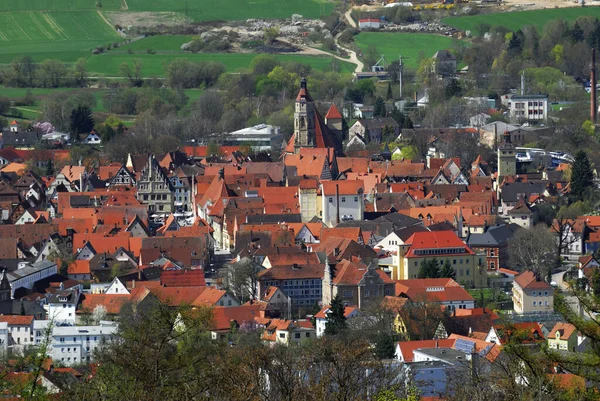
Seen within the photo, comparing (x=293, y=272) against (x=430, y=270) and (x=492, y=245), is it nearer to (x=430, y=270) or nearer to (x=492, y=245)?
(x=430, y=270)

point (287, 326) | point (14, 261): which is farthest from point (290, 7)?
point (287, 326)

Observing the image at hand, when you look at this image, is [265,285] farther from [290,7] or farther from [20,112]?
[290,7]

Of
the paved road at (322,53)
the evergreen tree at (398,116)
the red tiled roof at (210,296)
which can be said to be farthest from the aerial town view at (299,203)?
the evergreen tree at (398,116)

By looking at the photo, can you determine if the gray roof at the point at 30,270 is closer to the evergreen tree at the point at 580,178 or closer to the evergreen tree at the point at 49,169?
the evergreen tree at the point at 580,178

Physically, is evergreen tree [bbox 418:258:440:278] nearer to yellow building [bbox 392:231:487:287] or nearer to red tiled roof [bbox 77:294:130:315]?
yellow building [bbox 392:231:487:287]

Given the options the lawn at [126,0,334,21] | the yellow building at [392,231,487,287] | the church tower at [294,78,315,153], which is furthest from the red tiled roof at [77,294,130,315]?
the lawn at [126,0,334,21]

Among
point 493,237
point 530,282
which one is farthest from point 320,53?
point 530,282
